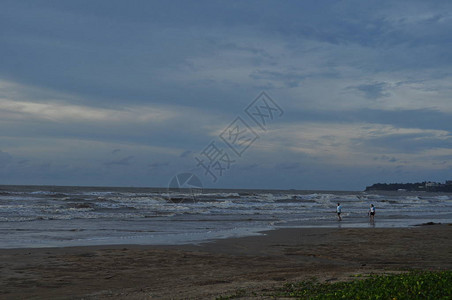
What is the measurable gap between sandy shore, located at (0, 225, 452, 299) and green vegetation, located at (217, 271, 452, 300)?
2.01ft

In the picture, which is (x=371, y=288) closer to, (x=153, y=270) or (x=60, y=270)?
(x=153, y=270)

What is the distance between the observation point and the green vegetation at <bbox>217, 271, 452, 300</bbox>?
6.71m

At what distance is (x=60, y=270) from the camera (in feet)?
37.6

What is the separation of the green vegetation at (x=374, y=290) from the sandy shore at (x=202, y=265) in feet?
2.01

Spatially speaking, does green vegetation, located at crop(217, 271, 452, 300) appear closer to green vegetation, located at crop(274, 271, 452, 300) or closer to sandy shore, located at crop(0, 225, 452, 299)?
green vegetation, located at crop(274, 271, 452, 300)

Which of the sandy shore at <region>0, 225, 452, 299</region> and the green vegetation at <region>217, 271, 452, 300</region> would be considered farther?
the sandy shore at <region>0, 225, 452, 299</region>

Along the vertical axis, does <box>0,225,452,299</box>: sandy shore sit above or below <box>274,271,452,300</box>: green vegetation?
below

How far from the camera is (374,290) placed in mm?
7168

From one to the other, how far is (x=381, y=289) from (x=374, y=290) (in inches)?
5.1

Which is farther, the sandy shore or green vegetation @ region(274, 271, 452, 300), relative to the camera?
the sandy shore

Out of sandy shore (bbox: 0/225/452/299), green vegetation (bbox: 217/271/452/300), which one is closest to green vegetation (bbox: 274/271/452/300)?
green vegetation (bbox: 217/271/452/300)

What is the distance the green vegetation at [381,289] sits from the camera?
6.71 m

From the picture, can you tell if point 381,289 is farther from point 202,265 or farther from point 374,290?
point 202,265

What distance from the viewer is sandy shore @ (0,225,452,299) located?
30.5 ft
